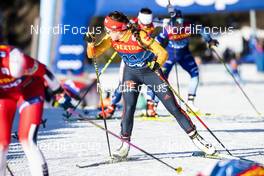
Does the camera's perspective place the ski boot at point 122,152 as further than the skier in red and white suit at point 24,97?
Yes

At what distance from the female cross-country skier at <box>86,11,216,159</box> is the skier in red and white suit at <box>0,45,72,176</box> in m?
1.50

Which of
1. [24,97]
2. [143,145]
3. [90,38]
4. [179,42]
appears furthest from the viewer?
[179,42]

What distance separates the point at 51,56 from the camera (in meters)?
18.1

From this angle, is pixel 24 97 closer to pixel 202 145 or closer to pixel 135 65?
pixel 135 65

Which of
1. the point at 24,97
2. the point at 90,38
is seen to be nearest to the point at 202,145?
the point at 90,38

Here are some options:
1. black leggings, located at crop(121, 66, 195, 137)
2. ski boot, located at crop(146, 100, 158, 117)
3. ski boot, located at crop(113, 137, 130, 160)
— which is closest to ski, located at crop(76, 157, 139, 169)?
ski boot, located at crop(113, 137, 130, 160)

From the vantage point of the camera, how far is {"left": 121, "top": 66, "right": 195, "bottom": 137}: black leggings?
23.3 ft

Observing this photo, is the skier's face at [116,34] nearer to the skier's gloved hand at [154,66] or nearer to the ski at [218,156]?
the skier's gloved hand at [154,66]

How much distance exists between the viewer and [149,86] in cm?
721

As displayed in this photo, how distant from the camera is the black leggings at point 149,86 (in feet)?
23.3

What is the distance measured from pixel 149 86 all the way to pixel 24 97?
196 centimetres

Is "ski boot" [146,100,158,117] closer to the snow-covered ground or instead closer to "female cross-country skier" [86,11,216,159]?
the snow-covered ground

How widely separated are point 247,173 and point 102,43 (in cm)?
269

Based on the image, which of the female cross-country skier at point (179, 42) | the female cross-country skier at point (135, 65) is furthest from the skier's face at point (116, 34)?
the female cross-country skier at point (179, 42)
